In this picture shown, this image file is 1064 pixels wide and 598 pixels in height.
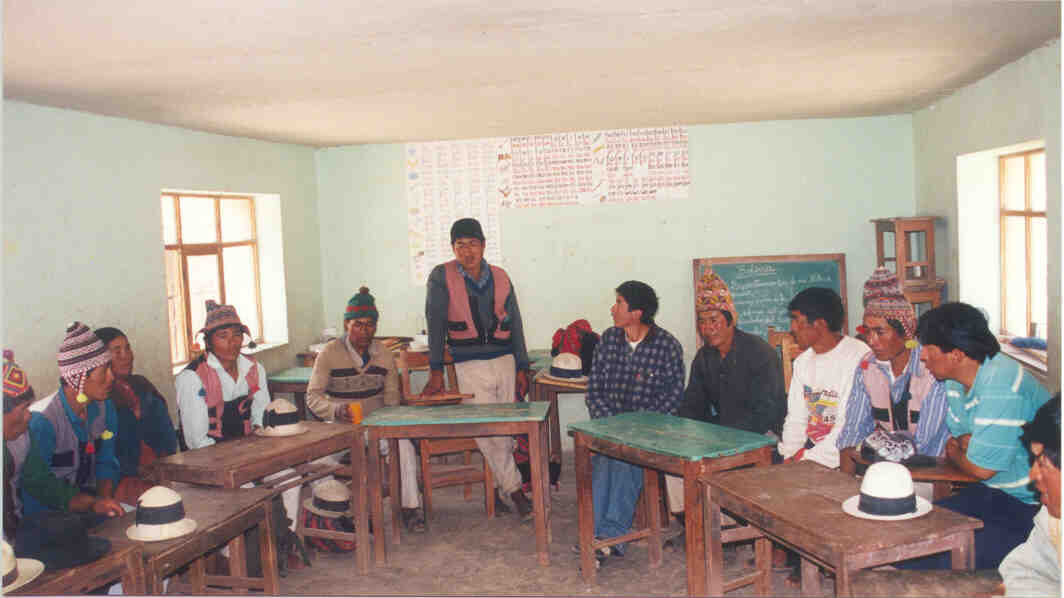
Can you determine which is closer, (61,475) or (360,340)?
(61,475)

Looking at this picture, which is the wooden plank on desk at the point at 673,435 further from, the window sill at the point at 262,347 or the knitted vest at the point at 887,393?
the window sill at the point at 262,347

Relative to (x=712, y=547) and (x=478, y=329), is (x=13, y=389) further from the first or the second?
(x=478, y=329)

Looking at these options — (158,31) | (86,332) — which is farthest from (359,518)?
(158,31)

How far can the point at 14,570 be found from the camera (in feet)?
7.90

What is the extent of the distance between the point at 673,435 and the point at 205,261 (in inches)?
154

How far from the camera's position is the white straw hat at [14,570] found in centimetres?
236

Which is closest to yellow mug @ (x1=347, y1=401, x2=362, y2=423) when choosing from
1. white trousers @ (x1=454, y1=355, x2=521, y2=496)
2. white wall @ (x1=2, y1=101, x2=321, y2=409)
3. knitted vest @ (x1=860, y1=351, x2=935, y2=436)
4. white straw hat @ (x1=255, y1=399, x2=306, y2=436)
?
white straw hat @ (x1=255, y1=399, x2=306, y2=436)

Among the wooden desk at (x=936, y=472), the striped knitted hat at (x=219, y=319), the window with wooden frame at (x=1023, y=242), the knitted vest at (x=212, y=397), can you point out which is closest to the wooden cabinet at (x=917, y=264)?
the window with wooden frame at (x=1023, y=242)

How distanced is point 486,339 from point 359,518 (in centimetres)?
134

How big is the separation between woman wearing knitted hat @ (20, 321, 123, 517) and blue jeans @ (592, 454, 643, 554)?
87.0 inches

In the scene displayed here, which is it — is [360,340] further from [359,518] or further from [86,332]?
[86,332]

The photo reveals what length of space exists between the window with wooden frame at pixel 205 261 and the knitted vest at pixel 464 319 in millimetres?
1401

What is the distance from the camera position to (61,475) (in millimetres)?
3607

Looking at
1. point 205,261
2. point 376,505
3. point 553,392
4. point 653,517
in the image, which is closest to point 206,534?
point 376,505
